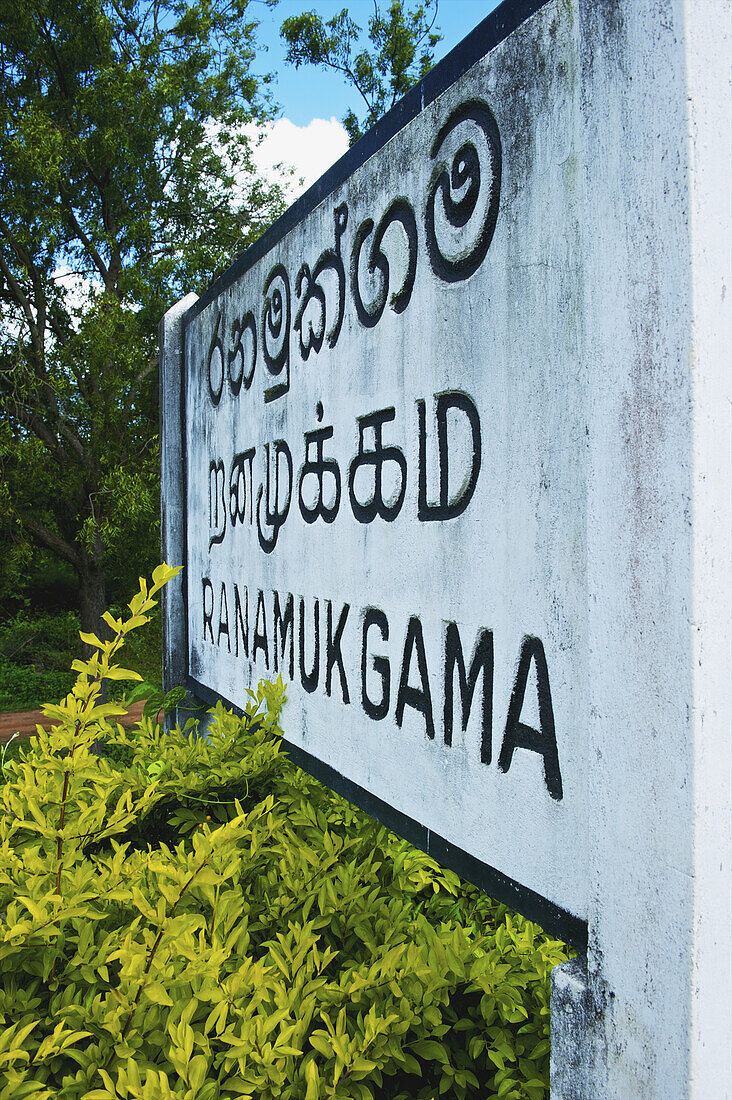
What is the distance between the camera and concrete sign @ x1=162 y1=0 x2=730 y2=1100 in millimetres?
957

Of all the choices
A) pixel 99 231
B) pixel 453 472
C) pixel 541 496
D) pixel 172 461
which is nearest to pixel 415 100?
pixel 453 472

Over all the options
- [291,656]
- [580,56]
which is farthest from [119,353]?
[580,56]

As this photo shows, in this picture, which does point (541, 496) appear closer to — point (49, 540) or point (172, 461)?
point (172, 461)

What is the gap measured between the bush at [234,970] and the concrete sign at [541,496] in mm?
193

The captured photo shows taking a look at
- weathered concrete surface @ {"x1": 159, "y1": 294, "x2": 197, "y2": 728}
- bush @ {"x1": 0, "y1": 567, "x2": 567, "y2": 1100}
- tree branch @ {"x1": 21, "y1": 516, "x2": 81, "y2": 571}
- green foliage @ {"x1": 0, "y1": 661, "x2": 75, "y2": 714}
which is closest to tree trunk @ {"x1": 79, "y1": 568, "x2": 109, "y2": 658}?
tree branch @ {"x1": 21, "y1": 516, "x2": 81, "y2": 571}

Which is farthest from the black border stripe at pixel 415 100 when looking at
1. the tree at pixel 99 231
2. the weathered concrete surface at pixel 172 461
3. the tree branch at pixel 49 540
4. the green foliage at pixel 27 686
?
the green foliage at pixel 27 686

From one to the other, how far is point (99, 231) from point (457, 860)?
951 cm

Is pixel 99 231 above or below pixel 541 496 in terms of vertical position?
above

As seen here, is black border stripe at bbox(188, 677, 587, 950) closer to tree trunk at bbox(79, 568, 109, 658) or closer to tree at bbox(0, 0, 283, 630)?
tree at bbox(0, 0, 283, 630)

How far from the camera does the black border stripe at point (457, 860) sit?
1.21m

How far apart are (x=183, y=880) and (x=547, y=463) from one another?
0.81 metres

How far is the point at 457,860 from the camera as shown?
1.47 m

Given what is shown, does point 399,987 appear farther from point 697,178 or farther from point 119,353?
point 119,353

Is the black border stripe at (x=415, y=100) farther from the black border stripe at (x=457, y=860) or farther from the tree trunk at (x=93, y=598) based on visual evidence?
the tree trunk at (x=93, y=598)
